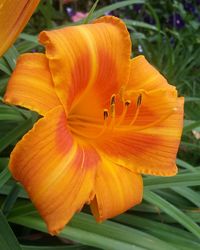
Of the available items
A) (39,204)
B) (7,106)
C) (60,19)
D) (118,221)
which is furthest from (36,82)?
(60,19)

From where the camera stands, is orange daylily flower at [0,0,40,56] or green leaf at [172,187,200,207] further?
green leaf at [172,187,200,207]

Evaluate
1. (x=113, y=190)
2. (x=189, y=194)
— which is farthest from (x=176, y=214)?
(x=113, y=190)

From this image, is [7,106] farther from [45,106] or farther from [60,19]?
[60,19]

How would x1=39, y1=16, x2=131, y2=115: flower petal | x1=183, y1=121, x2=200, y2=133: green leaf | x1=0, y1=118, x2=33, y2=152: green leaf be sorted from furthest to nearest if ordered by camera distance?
x1=183, y1=121, x2=200, y2=133: green leaf < x1=0, y1=118, x2=33, y2=152: green leaf < x1=39, y1=16, x2=131, y2=115: flower petal

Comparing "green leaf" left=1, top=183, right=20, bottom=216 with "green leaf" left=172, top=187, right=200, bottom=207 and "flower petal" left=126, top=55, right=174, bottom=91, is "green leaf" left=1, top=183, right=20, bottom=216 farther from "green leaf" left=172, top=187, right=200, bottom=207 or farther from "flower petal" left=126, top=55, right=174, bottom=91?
"green leaf" left=172, top=187, right=200, bottom=207

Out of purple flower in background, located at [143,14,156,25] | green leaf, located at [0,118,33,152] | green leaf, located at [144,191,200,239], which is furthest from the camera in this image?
purple flower in background, located at [143,14,156,25]

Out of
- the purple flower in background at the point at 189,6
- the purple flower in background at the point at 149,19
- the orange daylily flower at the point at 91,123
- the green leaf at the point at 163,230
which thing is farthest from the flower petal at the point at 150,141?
the purple flower in background at the point at 189,6

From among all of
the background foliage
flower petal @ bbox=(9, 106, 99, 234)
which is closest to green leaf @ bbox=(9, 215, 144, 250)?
the background foliage
